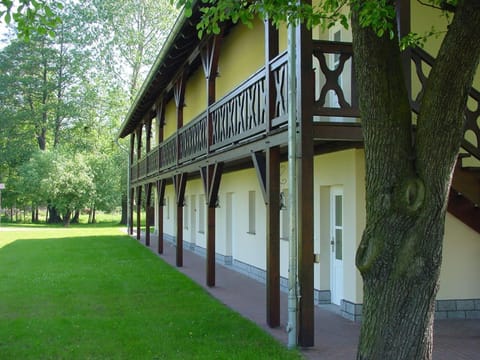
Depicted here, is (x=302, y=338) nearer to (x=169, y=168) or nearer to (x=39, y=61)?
(x=169, y=168)

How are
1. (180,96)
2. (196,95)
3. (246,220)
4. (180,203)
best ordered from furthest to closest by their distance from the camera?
(196,95), (180,203), (180,96), (246,220)

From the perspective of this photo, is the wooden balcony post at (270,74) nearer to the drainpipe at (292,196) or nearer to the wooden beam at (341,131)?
the drainpipe at (292,196)

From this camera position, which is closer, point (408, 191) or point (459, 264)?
point (408, 191)

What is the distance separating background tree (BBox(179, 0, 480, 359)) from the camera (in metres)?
4.31

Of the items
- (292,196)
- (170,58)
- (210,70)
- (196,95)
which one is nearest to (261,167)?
(292,196)

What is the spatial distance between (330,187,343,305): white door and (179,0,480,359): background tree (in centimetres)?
501

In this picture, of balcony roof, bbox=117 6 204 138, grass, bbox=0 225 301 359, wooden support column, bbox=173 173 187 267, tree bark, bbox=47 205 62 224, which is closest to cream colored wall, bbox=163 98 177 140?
balcony roof, bbox=117 6 204 138

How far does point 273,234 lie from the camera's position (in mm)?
8227

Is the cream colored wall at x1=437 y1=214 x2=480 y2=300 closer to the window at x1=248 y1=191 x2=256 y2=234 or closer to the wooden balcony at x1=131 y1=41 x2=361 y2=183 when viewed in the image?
the wooden balcony at x1=131 y1=41 x2=361 y2=183

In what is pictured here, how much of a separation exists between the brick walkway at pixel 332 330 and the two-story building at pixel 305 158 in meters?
0.26

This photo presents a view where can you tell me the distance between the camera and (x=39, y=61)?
1849 inches

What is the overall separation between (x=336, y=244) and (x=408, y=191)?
219 inches

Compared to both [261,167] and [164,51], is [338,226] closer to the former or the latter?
[261,167]

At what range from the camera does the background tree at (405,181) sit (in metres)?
4.31
